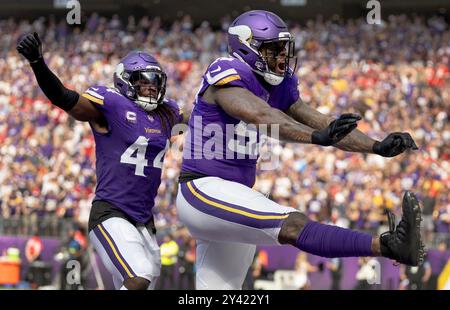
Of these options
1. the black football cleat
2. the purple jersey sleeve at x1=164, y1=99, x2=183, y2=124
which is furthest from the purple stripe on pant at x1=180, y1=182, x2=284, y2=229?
the purple jersey sleeve at x1=164, y1=99, x2=183, y2=124

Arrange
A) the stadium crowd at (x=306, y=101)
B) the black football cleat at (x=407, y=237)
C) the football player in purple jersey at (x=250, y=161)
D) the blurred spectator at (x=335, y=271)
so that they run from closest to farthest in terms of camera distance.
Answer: the black football cleat at (x=407, y=237) → the football player in purple jersey at (x=250, y=161) → the blurred spectator at (x=335, y=271) → the stadium crowd at (x=306, y=101)

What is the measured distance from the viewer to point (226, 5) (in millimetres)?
23016

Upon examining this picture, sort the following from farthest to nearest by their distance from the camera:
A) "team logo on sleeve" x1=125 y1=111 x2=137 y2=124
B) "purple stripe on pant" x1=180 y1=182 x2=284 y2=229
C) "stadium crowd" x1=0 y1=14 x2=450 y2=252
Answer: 1. "stadium crowd" x1=0 y1=14 x2=450 y2=252
2. "team logo on sleeve" x1=125 y1=111 x2=137 y2=124
3. "purple stripe on pant" x1=180 y1=182 x2=284 y2=229

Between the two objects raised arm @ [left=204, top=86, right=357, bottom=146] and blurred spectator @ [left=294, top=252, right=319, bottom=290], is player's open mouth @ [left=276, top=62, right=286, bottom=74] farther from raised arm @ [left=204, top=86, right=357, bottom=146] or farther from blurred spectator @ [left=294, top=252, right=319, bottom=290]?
blurred spectator @ [left=294, top=252, right=319, bottom=290]

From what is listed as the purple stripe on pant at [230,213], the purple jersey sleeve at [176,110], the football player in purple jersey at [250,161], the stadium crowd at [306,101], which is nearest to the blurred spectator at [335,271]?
the stadium crowd at [306,101]

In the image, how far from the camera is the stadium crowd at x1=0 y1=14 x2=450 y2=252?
14.3 meters

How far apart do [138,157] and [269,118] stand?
1.78 metres

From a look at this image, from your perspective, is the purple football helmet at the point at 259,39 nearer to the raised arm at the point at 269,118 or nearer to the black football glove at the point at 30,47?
the raised arm at the point at 269,118

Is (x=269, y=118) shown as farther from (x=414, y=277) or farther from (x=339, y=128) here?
(x=414, y=277)

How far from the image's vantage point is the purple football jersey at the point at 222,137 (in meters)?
5.00

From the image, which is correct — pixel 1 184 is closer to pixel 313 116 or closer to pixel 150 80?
pixel 150 80

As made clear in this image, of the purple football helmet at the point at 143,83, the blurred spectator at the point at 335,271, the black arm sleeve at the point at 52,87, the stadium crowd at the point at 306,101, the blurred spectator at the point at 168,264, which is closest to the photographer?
the black arm sleeve at the point at 52,87

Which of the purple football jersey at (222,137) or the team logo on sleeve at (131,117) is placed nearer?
the purple football jersey at (222,137)

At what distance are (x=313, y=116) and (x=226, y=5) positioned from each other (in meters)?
17.9
